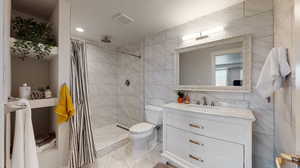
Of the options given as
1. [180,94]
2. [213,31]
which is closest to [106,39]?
[180,94]

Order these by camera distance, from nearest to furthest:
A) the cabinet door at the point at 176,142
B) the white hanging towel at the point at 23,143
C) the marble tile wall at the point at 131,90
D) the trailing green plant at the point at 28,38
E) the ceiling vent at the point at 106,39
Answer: the white hanging towel at the point at 23,143 → the trailing green plant at the point at 28,38 → the cabinet door at the point at 176,142 → the ceiling vent at the point at 106,39 → the marble tile wall at the point at 131,90

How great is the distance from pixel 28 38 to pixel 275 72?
223 cm

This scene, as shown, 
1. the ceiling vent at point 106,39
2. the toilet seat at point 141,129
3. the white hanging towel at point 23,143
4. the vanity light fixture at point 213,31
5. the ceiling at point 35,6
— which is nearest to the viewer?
the white hanging towel at point 23,143

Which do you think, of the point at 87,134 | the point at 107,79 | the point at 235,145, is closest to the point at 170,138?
the point at 235,145

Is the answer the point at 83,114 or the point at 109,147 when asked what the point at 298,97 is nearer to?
the point at 83,114

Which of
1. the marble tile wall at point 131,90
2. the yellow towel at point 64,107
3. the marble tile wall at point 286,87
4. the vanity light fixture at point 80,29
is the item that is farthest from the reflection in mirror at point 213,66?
the vanity light fixture at point 80,29

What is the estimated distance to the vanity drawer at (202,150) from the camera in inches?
49.4

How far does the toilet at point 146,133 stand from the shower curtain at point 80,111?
675mm

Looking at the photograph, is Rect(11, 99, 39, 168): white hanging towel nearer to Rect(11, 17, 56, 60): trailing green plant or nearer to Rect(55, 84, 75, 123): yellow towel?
Rect(55, 84, 75, 123): yellow towel

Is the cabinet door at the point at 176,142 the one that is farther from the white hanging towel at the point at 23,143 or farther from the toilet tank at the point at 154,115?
the white hanging towel at the point at 23,143

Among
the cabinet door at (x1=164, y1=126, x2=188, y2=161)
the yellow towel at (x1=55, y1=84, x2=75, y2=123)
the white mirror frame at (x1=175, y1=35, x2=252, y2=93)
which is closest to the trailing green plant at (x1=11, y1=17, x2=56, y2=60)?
the yellow towel at (x1=55, y1=84, x2=75, y2=123)

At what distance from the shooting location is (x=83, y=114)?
1.60 metres

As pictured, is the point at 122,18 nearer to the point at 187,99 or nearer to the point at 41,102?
the point at 41,102

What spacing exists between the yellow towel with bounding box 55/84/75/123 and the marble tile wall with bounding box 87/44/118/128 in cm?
176
